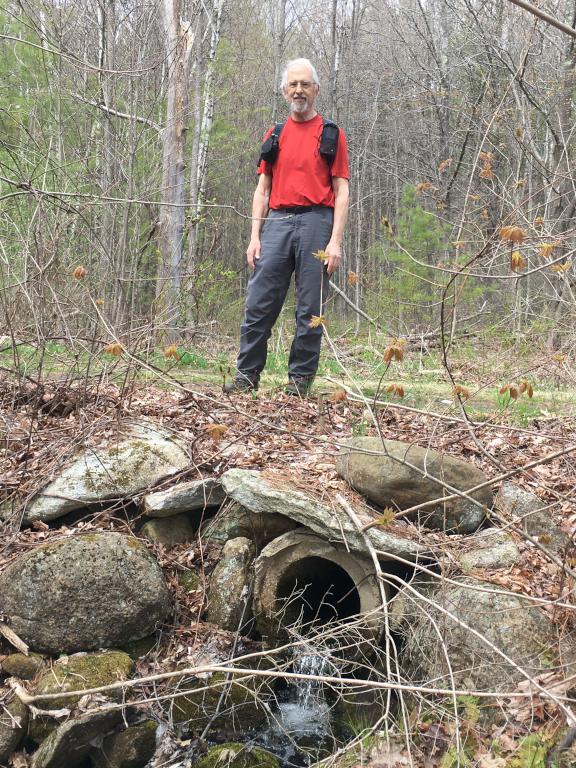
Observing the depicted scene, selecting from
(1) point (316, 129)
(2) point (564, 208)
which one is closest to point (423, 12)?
(2) point (564, 208)

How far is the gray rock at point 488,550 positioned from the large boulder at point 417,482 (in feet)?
0.47

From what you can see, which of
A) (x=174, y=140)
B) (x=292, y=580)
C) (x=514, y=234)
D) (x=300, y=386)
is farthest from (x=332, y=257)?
(x=174, y=140)

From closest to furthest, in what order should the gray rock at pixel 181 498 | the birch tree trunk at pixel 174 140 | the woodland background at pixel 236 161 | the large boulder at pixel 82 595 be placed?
1. the large boulder at pixel 82 595
2. the gray rock at pixel 181 498
3. the woodland background at pixel 236 161
4. the birch tree trunk at pixel 174 140

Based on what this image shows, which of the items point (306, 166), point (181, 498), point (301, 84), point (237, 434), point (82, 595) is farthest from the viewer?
point (306, 166)

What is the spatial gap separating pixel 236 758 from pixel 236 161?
14.7 m

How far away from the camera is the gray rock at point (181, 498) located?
436 centimetres

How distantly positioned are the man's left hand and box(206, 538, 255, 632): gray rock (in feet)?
6.41

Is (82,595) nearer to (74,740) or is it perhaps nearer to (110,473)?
(74,740)

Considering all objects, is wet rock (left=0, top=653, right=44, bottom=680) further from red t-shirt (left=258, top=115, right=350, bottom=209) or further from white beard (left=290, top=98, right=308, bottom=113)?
white beard (left=290, top=98, right=308, bottom=113)

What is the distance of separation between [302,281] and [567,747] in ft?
11.4

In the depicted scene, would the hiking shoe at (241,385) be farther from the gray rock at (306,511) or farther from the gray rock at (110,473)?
the gray rock at (306,511)

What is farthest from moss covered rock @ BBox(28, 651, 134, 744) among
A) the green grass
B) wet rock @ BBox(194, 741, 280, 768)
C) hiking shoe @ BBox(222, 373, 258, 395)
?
hiking shoe @ BBox(222, 373, 258, 395)

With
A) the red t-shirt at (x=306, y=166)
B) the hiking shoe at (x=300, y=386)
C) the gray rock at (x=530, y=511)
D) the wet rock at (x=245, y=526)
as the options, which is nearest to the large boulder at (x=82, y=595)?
the wet rock at (x=245, y=526)

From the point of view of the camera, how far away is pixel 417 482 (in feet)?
13.3
